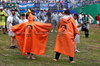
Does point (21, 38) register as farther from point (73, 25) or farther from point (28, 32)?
point (73, 25)

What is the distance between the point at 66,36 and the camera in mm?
7645

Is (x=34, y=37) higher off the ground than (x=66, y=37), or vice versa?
(x=66, y=37)

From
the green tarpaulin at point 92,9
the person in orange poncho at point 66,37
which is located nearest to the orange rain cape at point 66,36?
the person in orange poncho at point 66,37

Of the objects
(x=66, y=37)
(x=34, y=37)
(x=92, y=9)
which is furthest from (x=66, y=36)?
(x=92, y=9)

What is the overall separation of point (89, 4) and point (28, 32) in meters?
28.2

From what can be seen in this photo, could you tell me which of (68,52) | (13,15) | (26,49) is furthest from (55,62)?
(13,15)

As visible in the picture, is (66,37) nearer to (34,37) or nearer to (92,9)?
(34,37)

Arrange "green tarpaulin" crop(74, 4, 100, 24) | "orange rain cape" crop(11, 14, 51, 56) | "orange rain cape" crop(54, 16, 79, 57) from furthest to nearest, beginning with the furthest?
1. "green tarpaulin" crop(74, 4, 100, 24)
2. "orange rain cape" crop(11, 14, 51, 56)
3. "orange rain cape" crop(54, 16, 79, 57)

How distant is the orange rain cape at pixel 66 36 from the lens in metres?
7.63

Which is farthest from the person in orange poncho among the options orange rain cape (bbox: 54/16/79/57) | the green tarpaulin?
the green tarpaulin

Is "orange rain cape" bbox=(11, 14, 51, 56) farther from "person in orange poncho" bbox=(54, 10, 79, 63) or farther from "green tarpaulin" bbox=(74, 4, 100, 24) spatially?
"green tarpaulin" bbox=(74, 4, 100, 24)

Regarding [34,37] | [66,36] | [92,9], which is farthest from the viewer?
[92,9]

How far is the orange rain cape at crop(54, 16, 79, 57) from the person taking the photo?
763 centimetres

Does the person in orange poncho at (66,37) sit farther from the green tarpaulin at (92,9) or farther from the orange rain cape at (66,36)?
the green tarpaulin at (92,9)
